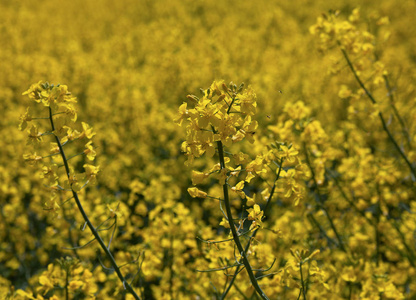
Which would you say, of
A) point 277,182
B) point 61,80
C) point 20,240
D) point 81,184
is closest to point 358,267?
point 277,182

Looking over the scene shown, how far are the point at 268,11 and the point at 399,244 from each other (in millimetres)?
9887

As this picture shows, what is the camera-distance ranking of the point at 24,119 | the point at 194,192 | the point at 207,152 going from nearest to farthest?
the point at 207,152 → the point at 194,192 → the point at 24,119

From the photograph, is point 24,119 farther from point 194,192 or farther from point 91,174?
point 194,192

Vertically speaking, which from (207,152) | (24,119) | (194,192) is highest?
(24,119)

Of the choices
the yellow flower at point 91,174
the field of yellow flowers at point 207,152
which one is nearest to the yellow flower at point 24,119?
the field of yellow flowers at point 207,152

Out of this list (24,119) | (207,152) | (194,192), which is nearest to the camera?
(207,152)

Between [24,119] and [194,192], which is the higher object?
[24,119]

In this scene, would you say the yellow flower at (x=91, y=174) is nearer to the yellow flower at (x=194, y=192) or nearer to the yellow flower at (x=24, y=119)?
the yellow flower at (x=24, y=119)

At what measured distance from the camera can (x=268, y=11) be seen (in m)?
12.0

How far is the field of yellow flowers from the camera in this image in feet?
6.21

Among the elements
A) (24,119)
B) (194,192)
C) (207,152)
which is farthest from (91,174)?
(207,152)

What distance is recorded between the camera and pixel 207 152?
62.4 inches

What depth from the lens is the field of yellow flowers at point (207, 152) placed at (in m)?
1.89

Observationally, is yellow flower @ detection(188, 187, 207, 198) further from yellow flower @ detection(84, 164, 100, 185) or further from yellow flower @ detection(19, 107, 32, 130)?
yellow flower @ detection(19, 107, 32, 130)
